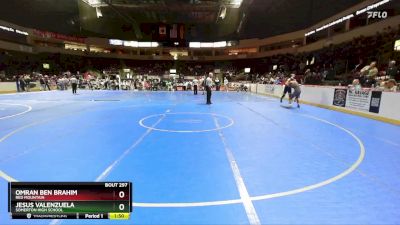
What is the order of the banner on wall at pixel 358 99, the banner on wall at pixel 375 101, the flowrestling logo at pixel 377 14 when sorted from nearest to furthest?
1. the banner on wall at pixel 375 101
2. the banner on wall at pixel 358 99
3. the flowrestling logo at pixel 377 14

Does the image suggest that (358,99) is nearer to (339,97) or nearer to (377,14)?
(339,97)

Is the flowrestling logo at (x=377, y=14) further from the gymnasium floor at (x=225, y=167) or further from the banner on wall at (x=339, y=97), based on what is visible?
the gymnasium floor at (x=225, y=167)

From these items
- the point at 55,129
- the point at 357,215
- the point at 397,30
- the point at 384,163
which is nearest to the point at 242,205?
the point at 357,215

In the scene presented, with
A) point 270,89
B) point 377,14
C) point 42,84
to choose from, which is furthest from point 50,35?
point 377,14

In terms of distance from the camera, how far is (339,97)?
14555 mm

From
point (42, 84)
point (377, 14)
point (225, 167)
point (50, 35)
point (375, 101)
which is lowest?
point (225, 167)

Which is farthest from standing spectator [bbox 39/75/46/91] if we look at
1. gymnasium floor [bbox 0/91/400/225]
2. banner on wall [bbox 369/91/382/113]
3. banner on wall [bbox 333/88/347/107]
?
banner on wall [bbox 369/91/382/113]

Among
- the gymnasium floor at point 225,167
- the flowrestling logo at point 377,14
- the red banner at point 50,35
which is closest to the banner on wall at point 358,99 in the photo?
the gymnasium floor at point 225,167

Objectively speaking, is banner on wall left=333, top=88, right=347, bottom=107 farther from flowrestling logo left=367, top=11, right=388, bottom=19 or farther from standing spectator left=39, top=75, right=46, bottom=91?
standing spectator left=39, top=75, right=46, bottom=91

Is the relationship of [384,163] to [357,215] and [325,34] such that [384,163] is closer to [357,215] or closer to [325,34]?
[357,215]

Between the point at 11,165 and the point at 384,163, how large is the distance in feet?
25.0
